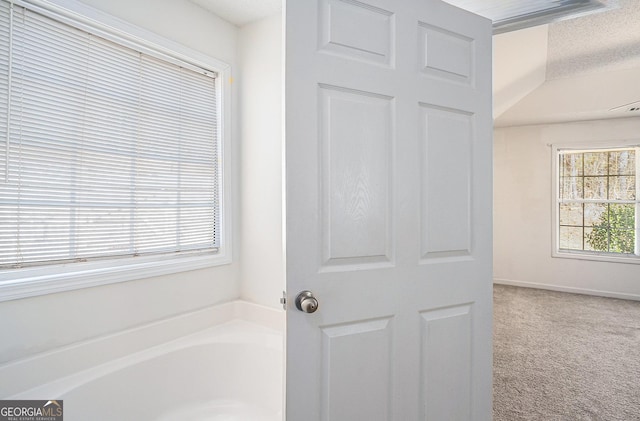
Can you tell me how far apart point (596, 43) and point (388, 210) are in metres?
2.94

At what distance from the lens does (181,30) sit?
2092 millimetres

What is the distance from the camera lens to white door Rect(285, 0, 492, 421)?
3.79ft

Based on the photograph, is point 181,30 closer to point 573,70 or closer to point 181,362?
point 181,362

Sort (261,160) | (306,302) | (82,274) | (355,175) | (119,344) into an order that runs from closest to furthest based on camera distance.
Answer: (306,302)
(355,175)
(82,274)
(119,344)
(261,160)

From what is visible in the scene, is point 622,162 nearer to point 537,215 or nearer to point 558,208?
point 558,208

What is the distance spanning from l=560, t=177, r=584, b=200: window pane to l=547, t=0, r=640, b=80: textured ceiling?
1900 mm

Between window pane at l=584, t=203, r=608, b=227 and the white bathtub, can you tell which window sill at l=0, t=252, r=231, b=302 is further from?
window pane at l=584, t=203, r=608, b=227

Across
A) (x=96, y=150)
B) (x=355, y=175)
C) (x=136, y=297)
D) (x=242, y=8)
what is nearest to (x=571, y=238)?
(x=355, y=175)

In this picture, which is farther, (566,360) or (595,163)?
(595,163)

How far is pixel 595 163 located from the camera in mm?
4750

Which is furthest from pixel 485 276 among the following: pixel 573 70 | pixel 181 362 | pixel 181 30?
pixel 573 70

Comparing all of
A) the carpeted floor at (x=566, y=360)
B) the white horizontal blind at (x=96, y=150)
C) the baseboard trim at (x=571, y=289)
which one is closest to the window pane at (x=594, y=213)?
the baseboard trim at (x=571, y=289)

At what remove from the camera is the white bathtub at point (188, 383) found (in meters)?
1.55

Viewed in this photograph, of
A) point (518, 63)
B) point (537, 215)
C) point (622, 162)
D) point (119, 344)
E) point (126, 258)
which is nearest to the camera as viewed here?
point (119, 344)
